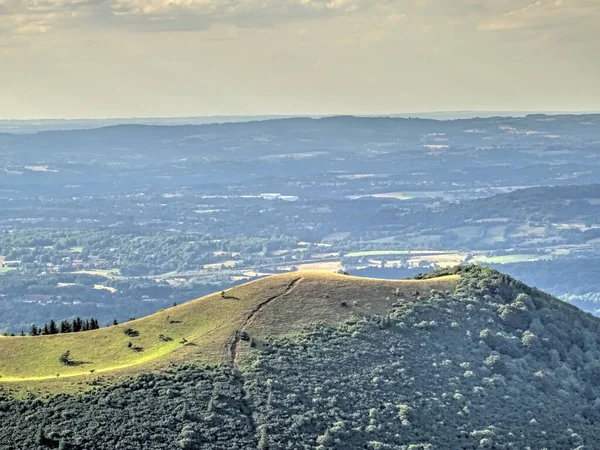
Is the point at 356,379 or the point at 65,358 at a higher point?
the point at 65,358

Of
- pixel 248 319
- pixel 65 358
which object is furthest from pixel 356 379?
pixel 65 358

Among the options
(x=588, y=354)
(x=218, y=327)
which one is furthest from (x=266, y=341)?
(x=588, y=354)

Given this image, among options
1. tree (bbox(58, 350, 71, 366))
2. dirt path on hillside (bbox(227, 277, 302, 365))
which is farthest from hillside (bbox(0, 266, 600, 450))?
tree (bbox(58, 350, 71, 366))

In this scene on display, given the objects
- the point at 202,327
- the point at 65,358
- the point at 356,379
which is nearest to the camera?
the point at 65,358

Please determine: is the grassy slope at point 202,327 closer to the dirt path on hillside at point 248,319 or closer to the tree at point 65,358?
the dirt path on hillside at point 248,319

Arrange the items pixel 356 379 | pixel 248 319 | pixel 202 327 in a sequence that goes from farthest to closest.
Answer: pixel 248 319, pixel 202 327, pixel 356 379

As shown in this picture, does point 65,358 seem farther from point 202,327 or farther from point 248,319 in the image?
point 248,319

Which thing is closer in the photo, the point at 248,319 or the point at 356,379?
the point at 356,379
